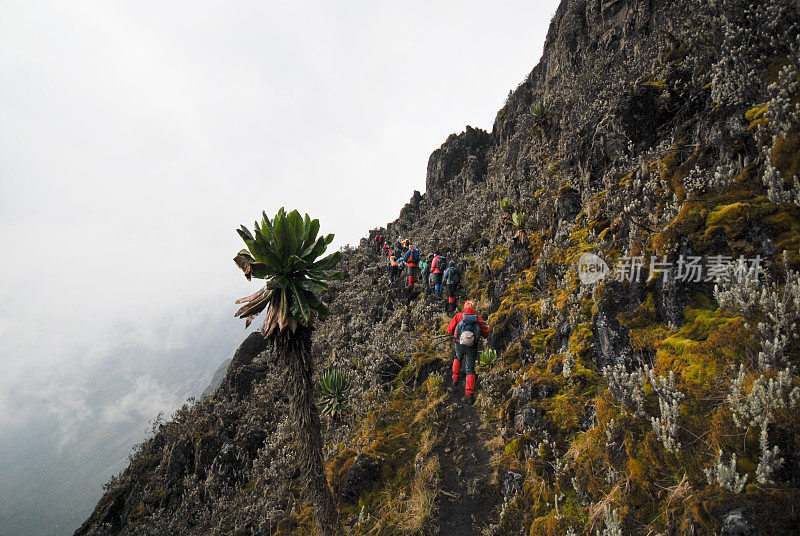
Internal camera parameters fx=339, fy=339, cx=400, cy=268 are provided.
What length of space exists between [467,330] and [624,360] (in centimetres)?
337

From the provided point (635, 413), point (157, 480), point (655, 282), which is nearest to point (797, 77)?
point (655, 282)

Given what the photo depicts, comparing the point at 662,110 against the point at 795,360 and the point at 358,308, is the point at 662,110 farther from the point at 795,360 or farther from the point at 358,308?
the point at 358,308

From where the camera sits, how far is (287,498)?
9617 mm

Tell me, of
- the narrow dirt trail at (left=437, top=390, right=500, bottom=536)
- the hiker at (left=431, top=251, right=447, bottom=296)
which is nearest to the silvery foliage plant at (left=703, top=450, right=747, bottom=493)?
the narrow dirt trail at (left=437, top=390, right=500, bottom=536)

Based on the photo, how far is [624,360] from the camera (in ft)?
15.5

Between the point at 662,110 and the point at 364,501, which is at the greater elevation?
the point at 662,110

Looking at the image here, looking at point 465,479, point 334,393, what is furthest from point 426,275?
point 465,479

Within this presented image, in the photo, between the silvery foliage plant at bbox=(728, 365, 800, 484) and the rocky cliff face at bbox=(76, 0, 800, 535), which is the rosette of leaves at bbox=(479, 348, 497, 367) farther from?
the silvery foliage plant at bbox=(728, 365, 800, 484)

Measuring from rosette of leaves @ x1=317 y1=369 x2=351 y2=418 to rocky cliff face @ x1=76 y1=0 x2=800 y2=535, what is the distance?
17.4 inches

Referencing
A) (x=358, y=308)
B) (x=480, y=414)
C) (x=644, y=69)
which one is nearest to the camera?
(x=480, y=414)

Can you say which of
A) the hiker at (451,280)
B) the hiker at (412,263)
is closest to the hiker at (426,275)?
the hiker at (412,263)

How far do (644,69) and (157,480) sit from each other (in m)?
25.3

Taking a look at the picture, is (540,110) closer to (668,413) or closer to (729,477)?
(668,413)

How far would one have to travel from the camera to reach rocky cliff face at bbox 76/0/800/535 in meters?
3.06
